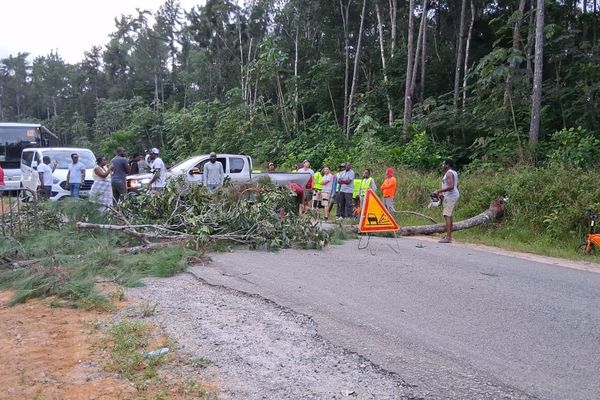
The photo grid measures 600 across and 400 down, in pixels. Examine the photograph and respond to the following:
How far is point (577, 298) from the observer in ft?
22.4

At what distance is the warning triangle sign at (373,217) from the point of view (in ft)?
33.5

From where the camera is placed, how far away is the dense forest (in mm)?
20688

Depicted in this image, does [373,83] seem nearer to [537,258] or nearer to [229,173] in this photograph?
[229,173]

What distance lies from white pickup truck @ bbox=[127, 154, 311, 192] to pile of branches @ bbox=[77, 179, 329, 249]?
11.5ft

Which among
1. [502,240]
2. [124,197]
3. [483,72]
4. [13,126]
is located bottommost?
[502,240]

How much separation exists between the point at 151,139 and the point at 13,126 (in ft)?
86.2

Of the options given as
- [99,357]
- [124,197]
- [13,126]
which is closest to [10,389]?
[99,357]

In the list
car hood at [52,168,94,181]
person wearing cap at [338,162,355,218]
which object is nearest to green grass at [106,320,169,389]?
person wearing cap at [338,162,355,218]

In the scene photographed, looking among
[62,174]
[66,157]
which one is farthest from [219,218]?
[66,157]

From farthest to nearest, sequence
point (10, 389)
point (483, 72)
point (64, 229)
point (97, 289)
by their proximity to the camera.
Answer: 1. point (483, 72)
2. point (64, 229)
3. point (97, 289)
4. point (10, 389)

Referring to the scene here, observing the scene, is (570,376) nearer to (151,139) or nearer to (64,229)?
(64,229)

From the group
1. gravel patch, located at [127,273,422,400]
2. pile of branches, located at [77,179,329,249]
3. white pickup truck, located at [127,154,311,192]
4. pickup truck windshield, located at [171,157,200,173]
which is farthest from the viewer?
pickup truck windshield, located at [171,157,200,173]

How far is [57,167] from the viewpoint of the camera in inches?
663

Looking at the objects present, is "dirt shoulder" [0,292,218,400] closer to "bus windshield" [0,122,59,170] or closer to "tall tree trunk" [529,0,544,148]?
"tall tree trunk" [529,0,544,148]
